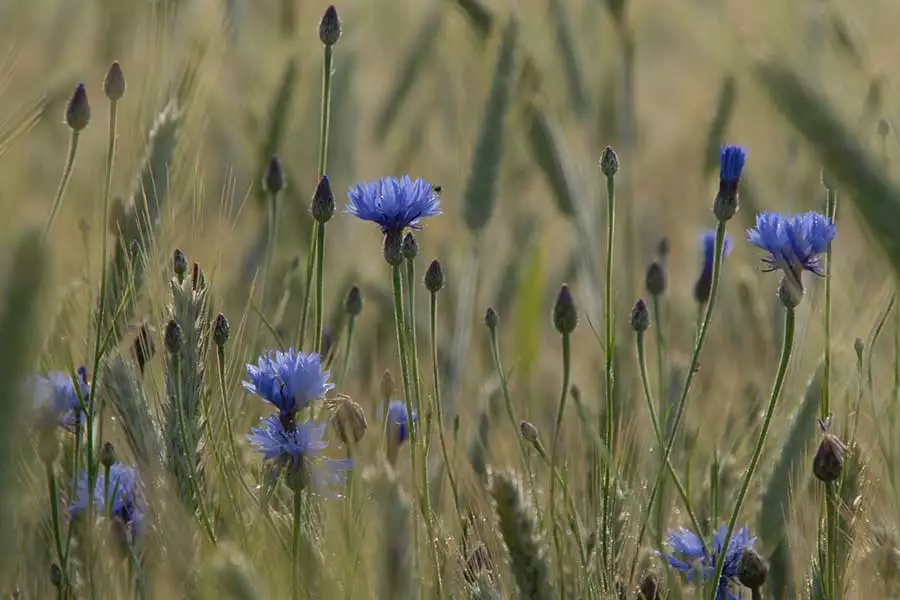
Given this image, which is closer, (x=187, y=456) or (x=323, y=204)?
(x=187, y=456)

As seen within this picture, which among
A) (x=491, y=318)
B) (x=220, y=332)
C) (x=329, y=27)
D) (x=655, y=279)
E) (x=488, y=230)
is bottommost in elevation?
(x=220, y=332)

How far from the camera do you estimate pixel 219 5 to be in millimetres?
1853

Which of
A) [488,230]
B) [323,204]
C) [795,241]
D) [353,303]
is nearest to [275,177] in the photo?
[353,303]

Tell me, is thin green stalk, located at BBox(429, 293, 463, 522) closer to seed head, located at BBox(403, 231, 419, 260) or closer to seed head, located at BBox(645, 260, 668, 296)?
seed head, located at BBox(403, 231, 419, 260)

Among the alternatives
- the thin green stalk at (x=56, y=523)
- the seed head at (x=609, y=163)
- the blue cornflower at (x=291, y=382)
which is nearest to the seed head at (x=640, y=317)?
the seed head at (x=609, y=163)

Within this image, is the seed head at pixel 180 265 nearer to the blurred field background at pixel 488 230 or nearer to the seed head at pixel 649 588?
the blurred field background at pixel 488 230

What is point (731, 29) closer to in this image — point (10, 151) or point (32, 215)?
point (10, 151)

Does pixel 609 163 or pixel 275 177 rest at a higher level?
pixel 275 177

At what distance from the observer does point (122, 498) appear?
3.86 ft

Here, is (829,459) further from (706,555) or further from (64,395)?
(64,395)

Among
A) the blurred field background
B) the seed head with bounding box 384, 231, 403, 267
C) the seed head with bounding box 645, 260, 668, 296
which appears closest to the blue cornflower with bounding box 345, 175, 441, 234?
the seed head with bounding box 384, 231, 403, 267

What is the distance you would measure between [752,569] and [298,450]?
1.19 feet

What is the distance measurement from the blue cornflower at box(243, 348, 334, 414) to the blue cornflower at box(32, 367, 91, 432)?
0.20 meters

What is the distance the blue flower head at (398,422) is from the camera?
1.30 metres
